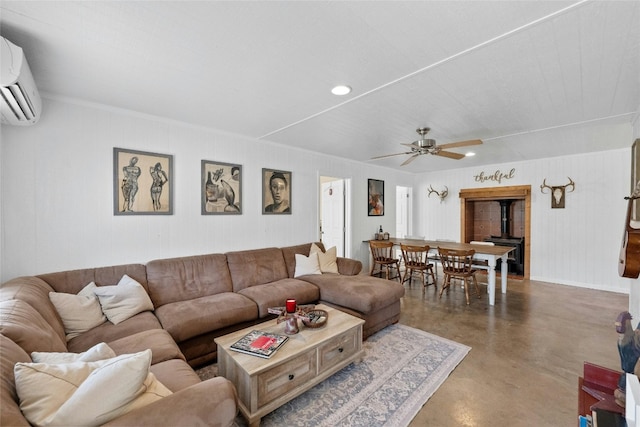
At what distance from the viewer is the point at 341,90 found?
7.37 ft

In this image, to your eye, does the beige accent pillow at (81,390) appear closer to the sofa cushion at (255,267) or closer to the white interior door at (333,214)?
the sofa cushion at (255,267)

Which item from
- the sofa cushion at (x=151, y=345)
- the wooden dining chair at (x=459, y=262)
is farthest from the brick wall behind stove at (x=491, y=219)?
the sofa cushion at (x=151, y=345)

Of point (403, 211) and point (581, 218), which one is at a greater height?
point (403, 211)

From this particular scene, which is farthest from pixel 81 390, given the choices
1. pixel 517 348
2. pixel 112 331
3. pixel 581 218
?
pixel 581 218

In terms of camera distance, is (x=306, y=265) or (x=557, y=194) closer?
(x=306, y=265)

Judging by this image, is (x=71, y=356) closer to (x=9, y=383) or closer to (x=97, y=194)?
(x=9, y=383)

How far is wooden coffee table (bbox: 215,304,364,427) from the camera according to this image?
66.2 inches

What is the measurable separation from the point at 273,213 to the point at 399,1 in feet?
10.1

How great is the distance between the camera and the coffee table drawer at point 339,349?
2055 millimetres

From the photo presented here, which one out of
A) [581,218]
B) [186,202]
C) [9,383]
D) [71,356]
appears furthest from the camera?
[581,218]

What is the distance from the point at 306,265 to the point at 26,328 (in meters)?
2.77

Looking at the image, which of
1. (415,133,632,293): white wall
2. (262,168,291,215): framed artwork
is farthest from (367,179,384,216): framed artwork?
(415,133,632,293): white wall

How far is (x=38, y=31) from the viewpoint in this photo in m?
1.52

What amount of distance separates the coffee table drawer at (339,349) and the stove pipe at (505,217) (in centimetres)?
502
